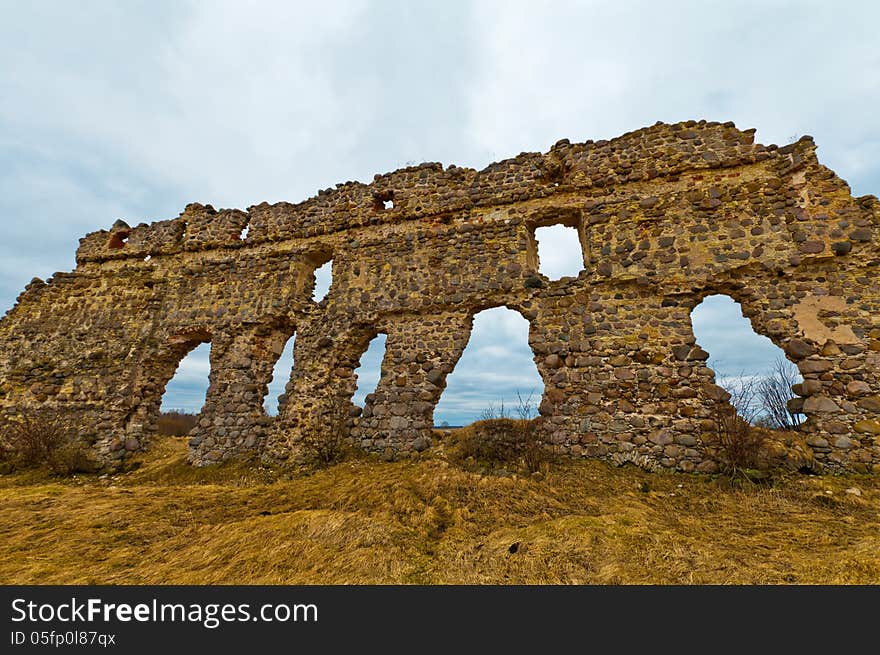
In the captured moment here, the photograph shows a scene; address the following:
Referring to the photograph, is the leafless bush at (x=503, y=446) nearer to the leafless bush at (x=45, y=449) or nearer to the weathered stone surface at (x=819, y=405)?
the weathered stone surface at (x=819, y=405)

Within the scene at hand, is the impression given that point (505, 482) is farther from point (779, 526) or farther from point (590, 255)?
point (590, 255)

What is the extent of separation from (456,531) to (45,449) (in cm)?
949

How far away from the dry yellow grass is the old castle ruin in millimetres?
1257

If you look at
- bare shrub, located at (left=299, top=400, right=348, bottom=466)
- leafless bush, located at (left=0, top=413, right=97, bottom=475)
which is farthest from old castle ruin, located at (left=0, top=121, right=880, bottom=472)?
leafless bush, located at (left=0, top=413, right=97, bottom=475)

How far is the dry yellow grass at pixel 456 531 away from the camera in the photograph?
2.90 m

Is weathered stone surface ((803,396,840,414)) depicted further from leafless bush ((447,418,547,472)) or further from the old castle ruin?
leafless bush ((447,418,547,472))

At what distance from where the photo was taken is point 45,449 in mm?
8000

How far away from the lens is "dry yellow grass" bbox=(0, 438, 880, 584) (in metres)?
2.90

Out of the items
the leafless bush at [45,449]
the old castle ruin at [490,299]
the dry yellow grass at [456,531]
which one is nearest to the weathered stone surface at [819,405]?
Result: the old castle ruin at [490,299]

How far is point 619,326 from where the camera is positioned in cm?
671

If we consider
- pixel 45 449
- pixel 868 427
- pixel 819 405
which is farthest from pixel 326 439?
pixel 868 427

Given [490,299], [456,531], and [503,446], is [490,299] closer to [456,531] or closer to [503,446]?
[503,446]

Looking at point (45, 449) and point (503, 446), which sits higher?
point (45, 449)

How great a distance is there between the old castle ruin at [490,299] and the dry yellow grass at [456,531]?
1.26m
